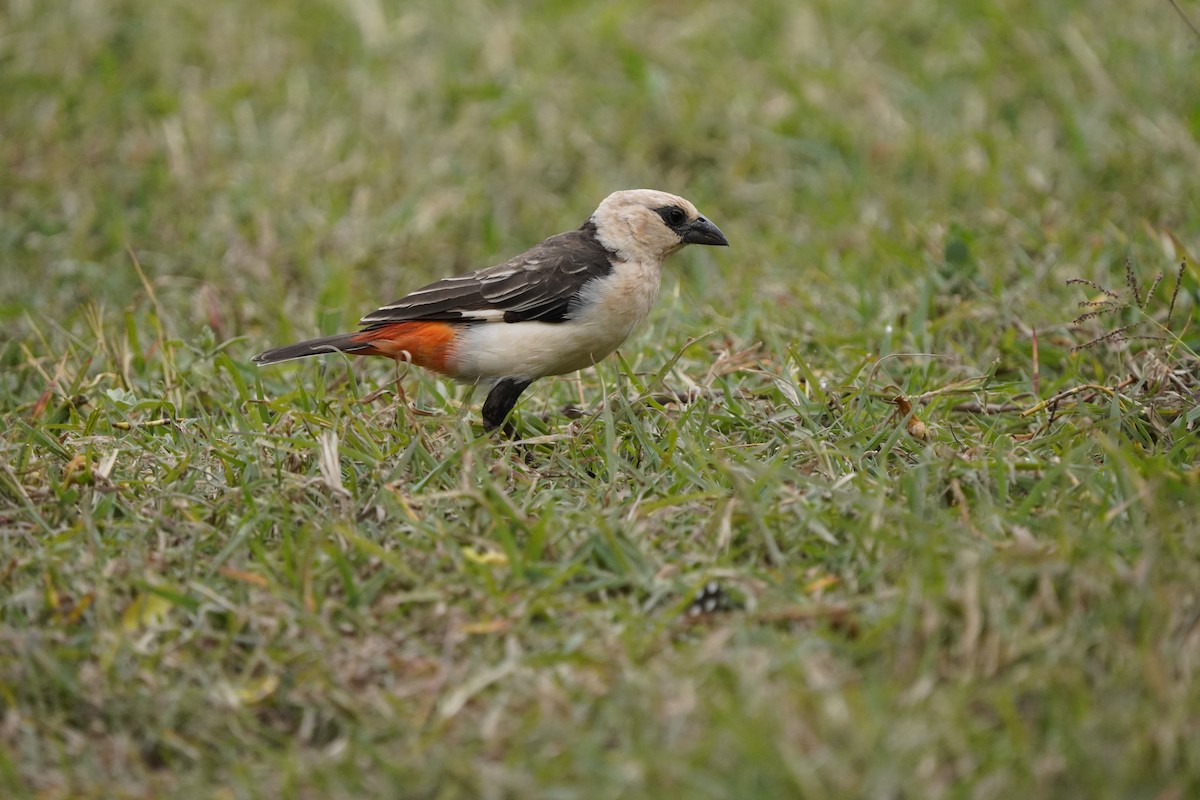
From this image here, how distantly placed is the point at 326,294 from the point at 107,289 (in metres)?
1.07

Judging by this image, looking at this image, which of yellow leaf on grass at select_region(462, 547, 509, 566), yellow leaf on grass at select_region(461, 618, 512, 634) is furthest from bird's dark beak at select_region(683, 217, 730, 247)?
yellow leaf on grass at select_region(461, 618, 512, 634)

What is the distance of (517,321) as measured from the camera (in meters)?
4.79

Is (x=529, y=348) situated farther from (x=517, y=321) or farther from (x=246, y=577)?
(x=246, y=577)

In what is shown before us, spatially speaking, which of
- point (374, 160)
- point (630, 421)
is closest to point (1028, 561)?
point (630, 421)

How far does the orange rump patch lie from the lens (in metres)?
4.79

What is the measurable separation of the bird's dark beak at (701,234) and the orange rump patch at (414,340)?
1.04 metres

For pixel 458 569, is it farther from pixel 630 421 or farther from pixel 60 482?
pixel 60 482

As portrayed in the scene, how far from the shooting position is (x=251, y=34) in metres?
8.67

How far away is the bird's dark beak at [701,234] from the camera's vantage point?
5195mm

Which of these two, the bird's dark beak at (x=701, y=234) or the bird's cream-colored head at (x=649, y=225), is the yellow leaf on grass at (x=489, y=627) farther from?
the bird's dark beak at (x=701, y=234)

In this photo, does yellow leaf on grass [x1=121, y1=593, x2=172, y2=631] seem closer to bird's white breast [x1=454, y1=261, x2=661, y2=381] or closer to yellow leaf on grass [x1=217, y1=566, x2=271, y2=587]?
yellow leaf on grass [x1=217, y1=566, x2=271, y2=587]

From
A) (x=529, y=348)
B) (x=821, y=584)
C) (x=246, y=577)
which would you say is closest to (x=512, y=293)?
(x=529, y=348)

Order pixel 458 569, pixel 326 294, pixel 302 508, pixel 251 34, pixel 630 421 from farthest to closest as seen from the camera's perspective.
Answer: pixel 251 34
pixel 326 294
pixel 630 421
pixel 302 508
pixel 458 569

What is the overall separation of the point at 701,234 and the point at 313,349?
156cm
